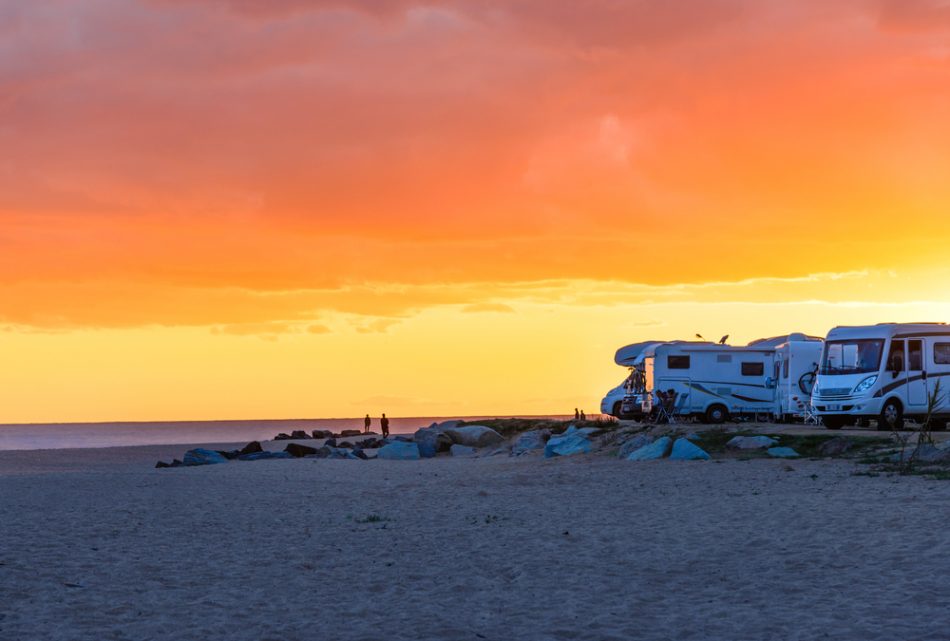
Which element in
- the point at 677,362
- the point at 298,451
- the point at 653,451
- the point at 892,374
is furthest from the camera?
the point at 298,451

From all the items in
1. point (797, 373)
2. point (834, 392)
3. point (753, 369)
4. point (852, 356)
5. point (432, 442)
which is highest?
point (852, 356)

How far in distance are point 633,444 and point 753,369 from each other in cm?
1260

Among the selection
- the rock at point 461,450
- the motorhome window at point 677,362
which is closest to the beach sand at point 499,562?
the motorhome window at point 677,362

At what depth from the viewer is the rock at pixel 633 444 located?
32312 millimetres

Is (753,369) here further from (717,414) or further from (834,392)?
(834,392)

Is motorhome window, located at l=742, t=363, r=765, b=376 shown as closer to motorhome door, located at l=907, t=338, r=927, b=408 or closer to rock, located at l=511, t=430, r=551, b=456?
rock, located at l=511, t=430, r=551, b=456

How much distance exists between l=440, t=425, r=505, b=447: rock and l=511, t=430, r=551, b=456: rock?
5.42 metres

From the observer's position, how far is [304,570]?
1341 cm

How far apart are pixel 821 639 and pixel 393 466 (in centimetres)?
2854

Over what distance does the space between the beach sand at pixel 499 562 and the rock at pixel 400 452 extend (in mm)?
19693

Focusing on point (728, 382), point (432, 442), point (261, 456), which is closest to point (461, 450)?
point (432, 442)

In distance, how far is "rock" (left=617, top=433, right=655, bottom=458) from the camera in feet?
106

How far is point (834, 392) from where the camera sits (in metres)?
34.2

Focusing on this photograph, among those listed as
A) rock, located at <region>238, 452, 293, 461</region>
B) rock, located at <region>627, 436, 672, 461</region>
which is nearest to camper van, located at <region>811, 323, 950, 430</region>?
rock, located at <region>627, 436, 672, 461</region>
